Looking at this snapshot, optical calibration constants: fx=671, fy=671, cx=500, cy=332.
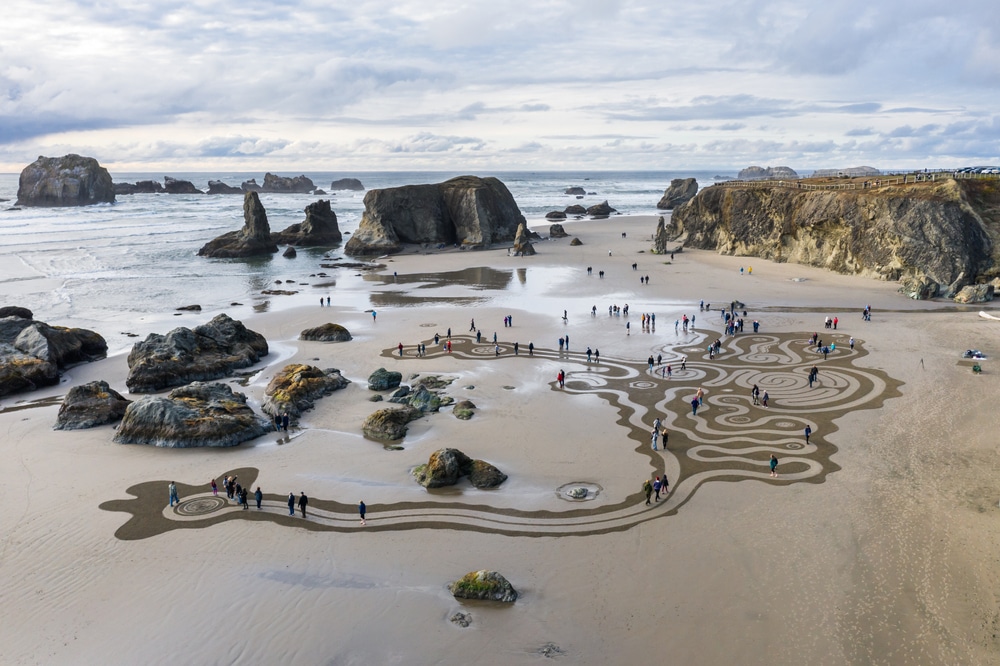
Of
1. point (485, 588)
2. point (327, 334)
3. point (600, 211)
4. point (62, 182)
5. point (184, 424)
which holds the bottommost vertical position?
point (485, 588)

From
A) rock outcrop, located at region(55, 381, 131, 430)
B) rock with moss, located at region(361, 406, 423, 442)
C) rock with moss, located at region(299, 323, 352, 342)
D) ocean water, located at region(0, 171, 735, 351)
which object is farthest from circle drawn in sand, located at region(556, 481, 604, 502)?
ocean water, located at region(0, 171, 735, 351)

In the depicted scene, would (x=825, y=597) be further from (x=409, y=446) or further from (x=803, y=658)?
(x=409, y=446)

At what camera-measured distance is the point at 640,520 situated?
23.1 metres

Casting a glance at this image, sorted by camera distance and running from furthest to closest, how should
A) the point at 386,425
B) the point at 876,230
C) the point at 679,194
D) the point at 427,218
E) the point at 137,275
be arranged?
the point at 679,194
the point at 427,218
the point at 137,275
the point at 876,230
the point at 386,425

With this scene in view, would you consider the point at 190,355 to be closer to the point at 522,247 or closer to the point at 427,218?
the point at 522,247

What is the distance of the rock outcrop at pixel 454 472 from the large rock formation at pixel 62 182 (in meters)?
197

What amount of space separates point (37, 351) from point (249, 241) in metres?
56.2

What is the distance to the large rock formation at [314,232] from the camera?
103750mm

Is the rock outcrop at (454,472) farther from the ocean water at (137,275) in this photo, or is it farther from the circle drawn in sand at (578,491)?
the ocean water at (137,275)

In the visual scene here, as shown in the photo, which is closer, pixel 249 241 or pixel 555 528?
pixel 555 528

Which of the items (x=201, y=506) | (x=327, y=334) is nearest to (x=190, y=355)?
(x=327, y=334)

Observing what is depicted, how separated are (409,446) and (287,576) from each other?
992cm

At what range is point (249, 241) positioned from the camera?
309 feet

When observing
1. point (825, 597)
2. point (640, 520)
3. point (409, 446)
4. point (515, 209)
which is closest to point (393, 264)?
point (515, 209)
